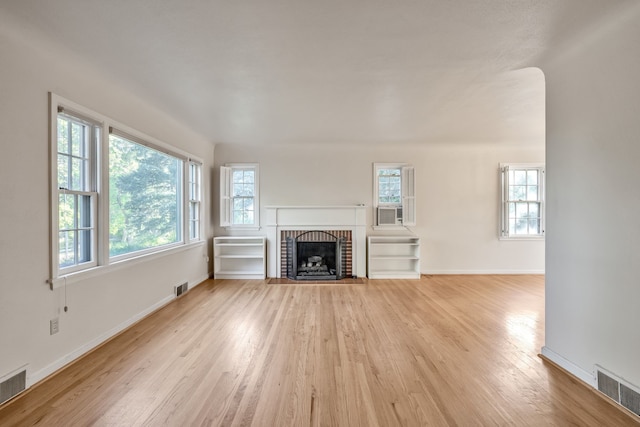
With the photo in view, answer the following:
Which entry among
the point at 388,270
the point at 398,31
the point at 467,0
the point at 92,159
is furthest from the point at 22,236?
the point at 388,270

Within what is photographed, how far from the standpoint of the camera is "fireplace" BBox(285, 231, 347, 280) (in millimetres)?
5172

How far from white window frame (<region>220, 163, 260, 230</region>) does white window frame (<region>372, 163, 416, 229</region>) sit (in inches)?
90.4

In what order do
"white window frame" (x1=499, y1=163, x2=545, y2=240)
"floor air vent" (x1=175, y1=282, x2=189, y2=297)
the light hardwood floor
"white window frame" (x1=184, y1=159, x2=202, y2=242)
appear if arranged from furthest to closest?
"white window frame" (x1=499, y1=163, x2=545, y2=240)
"white window frame" (x1=184, y1=159, x2=202, y2=242)
"floor air vent" (x1=175, y1=282, x2=189, y2=297)
the light hardwood floor

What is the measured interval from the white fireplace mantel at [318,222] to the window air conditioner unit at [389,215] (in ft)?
1.43

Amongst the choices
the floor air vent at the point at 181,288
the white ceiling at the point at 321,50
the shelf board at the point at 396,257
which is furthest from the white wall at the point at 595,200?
the floor air vent at the point at 181,288

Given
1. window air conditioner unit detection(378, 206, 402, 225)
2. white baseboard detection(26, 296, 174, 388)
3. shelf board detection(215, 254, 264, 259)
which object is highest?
window air conditioner unit detection(378, 206, 402, 225)

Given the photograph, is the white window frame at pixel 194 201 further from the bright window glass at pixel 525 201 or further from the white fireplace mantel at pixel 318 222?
the bright window glass at pixel 525 201

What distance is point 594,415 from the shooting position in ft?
5.57

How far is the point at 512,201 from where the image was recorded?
543 centimetres

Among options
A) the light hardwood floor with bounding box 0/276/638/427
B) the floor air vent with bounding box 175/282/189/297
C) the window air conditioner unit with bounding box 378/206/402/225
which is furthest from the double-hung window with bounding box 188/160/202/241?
the window air conditioner unit with bounding box 378/206/402/225

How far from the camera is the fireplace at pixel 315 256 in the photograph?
204 inches

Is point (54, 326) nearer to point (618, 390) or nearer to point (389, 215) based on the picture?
point (618, 390)

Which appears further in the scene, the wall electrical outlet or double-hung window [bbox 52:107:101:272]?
double-hung window [bbox 52:107:101:272]

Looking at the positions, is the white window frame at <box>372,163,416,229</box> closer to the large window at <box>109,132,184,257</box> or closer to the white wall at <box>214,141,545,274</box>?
the white wall at <box>214,141,545,274</box>
